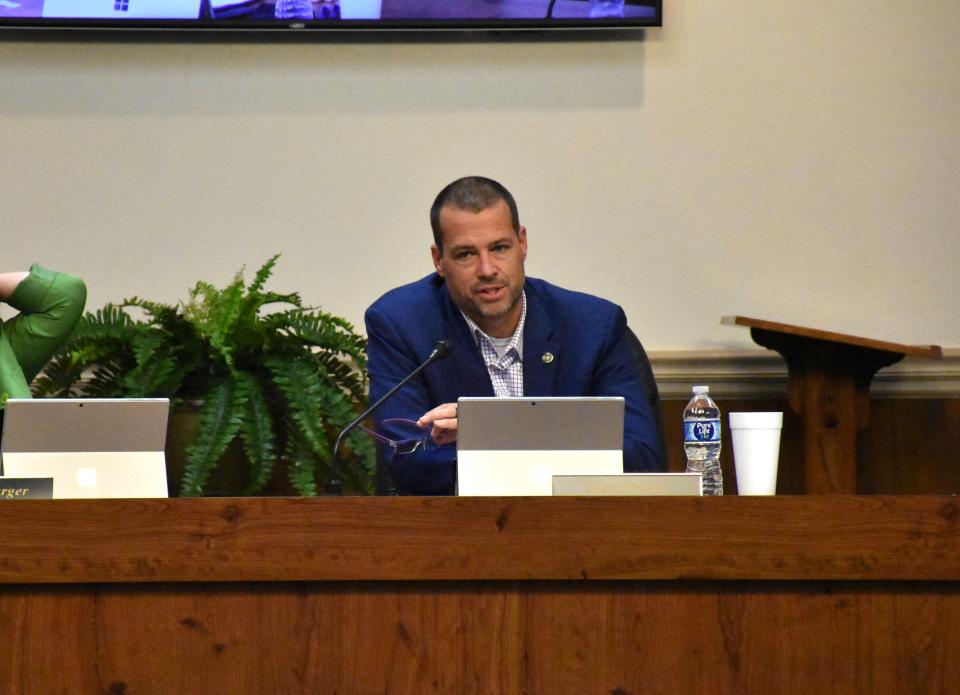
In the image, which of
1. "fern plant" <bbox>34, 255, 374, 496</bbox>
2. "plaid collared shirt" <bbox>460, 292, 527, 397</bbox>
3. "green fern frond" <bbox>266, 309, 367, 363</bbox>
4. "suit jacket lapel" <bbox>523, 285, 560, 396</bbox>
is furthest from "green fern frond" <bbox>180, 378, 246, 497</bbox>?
"suit jacket lapel" <bbox>523, 285, 560, 396</bbox>

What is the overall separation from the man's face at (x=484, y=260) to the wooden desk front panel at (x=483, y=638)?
108 centimetres

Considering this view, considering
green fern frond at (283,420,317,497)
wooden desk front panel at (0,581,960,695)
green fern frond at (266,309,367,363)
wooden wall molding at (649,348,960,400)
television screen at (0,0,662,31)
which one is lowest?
wooden desk front panel at (0,581,960,695)

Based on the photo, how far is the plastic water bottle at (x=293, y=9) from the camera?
348cm

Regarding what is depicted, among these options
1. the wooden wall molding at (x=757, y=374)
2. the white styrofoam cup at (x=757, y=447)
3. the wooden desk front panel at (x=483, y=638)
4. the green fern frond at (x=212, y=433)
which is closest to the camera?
the wooden desk front panel at (x=483, y=638)

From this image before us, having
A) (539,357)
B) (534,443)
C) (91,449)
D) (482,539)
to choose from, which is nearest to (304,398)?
(539,357)

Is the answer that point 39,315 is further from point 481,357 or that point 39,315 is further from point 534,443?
point 534,443

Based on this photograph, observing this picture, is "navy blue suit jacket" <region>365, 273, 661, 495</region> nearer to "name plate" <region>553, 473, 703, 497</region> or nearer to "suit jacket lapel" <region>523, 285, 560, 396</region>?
"suit jacket lapel" <region>523, 285, 560, 396</region>

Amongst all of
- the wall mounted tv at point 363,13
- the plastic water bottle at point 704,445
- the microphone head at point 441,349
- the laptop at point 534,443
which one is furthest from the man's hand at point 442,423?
the wall mounted tv at point 363,13

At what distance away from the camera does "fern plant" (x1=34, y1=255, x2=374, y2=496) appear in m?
2.89

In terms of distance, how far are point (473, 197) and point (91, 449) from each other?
1.00m

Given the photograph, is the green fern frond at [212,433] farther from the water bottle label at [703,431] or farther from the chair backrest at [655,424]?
the water bottle label at [703,431]

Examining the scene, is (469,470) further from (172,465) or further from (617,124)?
(617,124)

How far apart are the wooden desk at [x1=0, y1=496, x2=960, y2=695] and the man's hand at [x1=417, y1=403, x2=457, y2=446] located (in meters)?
0.48

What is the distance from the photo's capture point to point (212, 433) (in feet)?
9.40
